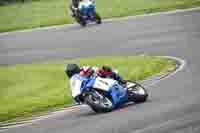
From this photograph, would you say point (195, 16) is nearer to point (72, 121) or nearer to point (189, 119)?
point (72, 121)

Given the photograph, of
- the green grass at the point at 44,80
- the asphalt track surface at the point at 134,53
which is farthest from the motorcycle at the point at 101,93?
the green grass at the point at 44,80

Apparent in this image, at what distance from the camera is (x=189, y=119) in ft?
44.8

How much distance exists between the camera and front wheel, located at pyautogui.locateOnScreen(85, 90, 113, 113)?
55.4ft

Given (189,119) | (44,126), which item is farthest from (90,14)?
(189,119)

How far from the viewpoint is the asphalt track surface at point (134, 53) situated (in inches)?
574

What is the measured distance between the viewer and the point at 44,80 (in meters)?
25.3

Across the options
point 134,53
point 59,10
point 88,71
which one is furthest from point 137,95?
point 59,10

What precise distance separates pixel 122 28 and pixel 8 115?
16683mm

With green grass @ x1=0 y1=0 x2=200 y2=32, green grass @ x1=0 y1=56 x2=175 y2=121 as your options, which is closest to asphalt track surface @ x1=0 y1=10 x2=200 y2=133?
green grass @ x1=0 y1=56 x2=175 y2=121

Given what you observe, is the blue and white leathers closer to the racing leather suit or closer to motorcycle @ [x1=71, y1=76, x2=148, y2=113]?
motorcycle @ [x1=71, y1=76, x2=148, y2=113]

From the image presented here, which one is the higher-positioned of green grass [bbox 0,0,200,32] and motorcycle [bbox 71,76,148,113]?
motorcycle [bbox 71,76,148,113]

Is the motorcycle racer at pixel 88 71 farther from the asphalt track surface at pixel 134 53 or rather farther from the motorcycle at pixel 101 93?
the asphalt track surface at pixel 134 53

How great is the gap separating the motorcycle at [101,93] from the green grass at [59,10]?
2440cm

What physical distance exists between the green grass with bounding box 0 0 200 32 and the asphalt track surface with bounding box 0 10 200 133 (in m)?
3.47
